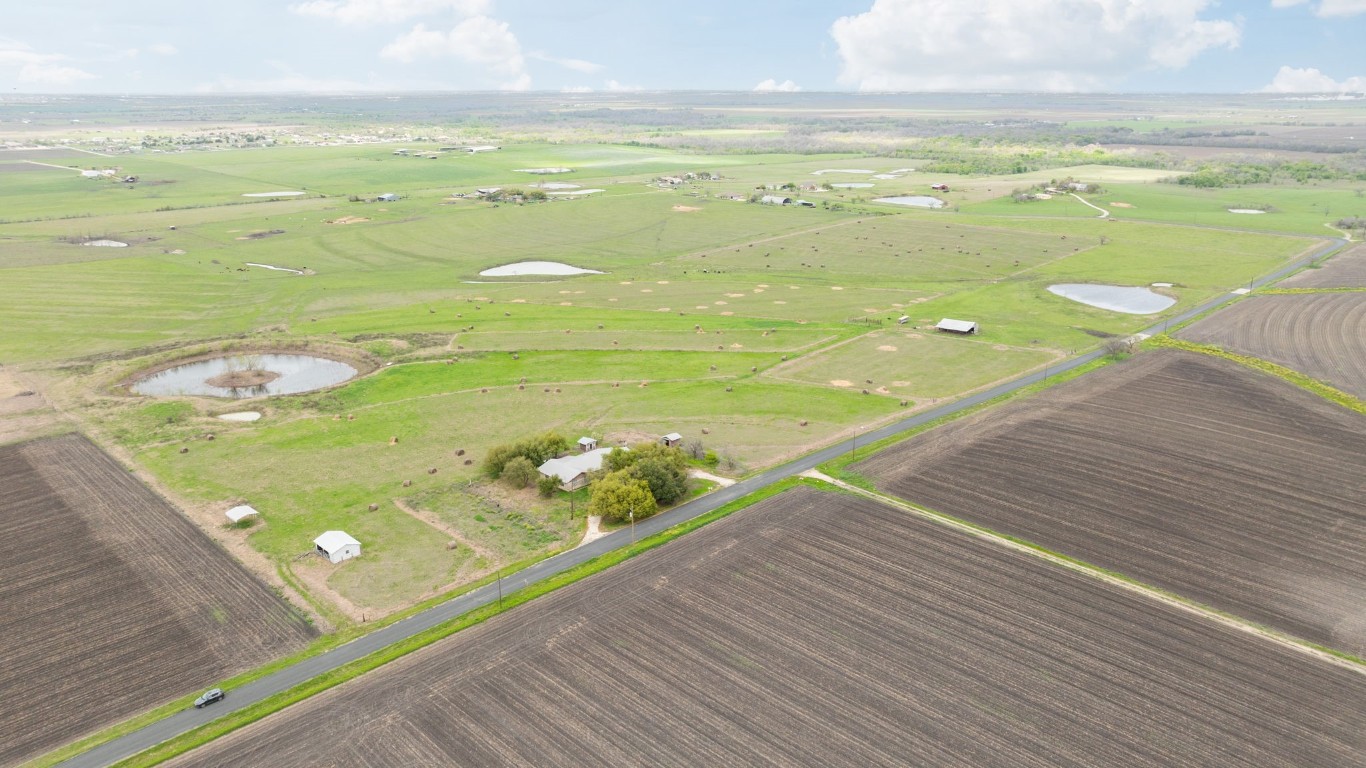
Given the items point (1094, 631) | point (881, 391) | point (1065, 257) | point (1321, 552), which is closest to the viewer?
point (1094, 631)

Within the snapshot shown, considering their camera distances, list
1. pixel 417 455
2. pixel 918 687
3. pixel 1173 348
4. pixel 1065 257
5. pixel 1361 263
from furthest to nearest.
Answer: pixel 1065 257 < pixel 1361 263 < pixel 1173 348 < pixel 417 455 < pixel 918 687

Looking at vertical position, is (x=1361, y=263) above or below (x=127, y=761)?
above

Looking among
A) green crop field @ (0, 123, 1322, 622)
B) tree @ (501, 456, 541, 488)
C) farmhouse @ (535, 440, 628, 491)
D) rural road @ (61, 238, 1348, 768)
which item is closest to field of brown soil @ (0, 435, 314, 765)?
rural road @ (61, 238, 1348, 768)

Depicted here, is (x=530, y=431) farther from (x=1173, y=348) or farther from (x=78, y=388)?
(x=1173, y=348)

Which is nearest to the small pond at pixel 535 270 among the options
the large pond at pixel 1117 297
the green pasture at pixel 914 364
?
the green pasture at pixel 914 364

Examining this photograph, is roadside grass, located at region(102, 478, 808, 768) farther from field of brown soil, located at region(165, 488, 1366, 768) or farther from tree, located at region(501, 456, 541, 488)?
tree, located at region(501, 456, 541, 488)

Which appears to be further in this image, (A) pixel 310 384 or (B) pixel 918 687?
(A) pixel 310 384

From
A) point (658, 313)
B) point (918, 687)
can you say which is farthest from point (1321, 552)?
point (658, 313)

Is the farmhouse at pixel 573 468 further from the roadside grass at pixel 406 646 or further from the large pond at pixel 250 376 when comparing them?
the large pond at pixel 250 376
